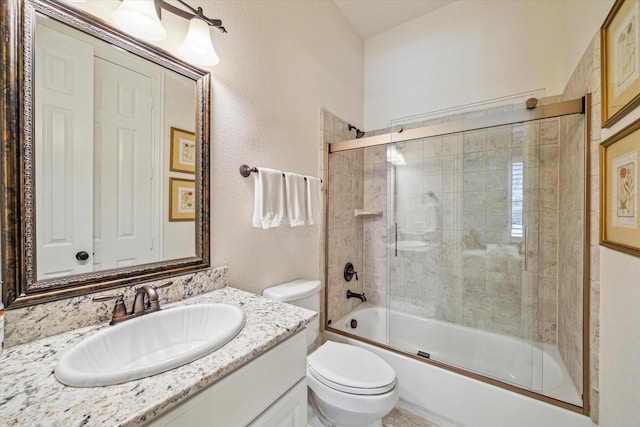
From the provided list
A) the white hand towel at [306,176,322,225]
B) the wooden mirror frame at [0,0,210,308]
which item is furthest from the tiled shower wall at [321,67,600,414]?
the wooden mirror frame at [0,0,210,308]

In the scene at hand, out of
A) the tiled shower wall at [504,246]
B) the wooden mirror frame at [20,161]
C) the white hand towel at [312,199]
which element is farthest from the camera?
the white hand towel at [312,199]

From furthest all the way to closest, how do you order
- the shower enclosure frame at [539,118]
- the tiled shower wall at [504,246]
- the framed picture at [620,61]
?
the tiled shower wall at [504,246] < the shower enclosure frame at [539,118] < the framed picture at [620,61]

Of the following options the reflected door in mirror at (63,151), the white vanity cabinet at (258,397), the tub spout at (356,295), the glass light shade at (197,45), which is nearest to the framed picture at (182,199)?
the reflected door in mirror at (63,151)

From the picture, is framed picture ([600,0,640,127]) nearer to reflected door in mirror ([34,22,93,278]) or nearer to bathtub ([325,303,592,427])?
bathtub ([325,303,592,427])

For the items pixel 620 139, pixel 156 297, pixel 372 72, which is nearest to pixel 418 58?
pixel 372 72

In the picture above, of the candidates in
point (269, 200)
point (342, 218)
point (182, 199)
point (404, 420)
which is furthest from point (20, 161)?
point (404, 420)

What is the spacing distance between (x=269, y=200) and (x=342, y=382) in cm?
102

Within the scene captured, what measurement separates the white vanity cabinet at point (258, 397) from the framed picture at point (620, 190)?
1.14 meters

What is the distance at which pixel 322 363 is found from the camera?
1.36m

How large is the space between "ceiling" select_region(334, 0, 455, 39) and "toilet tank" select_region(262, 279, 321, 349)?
232 cm

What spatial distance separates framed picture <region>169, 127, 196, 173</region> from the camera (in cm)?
107

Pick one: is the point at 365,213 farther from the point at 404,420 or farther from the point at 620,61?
the point at 620,61

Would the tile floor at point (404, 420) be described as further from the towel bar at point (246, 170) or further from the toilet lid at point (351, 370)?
the towel bar at point (246, 170)

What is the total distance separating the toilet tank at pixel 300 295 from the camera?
1.40 m
